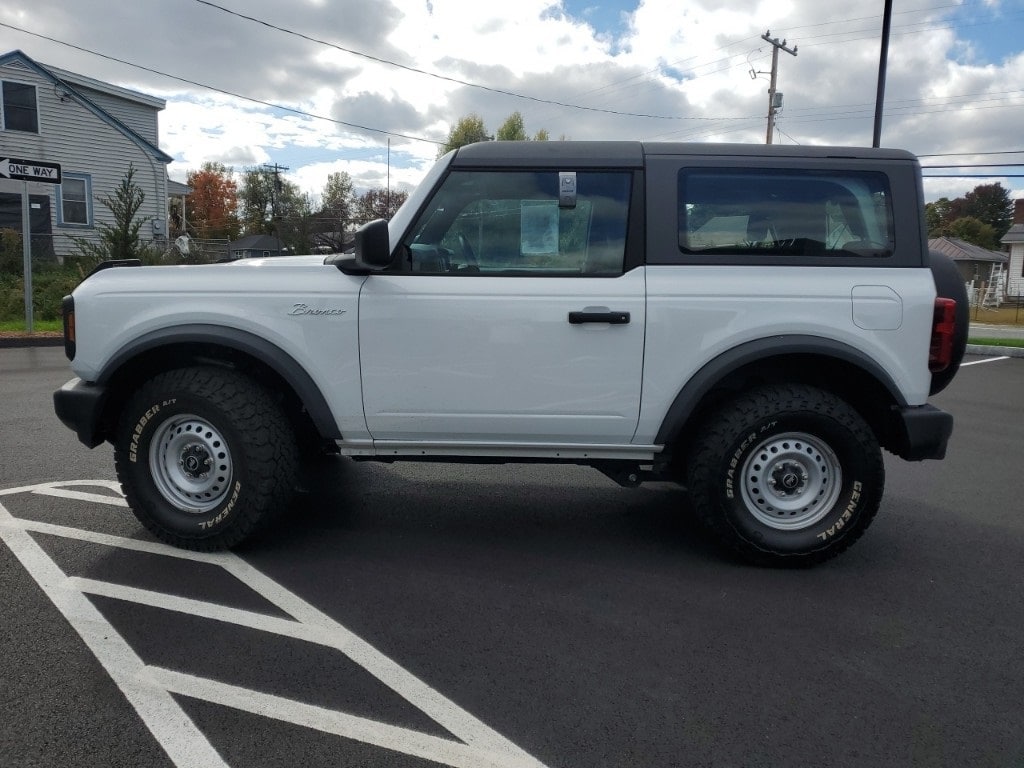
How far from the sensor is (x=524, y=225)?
3867mm

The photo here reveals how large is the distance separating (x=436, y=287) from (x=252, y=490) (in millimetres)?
1347

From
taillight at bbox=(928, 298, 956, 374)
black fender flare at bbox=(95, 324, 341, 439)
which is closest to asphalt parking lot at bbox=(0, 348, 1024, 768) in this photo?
black fender flare at bbox=(95, 324, 341, 439)

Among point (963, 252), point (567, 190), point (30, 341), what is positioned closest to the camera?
point (567, 190)

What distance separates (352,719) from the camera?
2570 mm

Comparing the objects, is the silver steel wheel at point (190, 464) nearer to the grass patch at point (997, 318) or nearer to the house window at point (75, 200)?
the house window at point (75, 200)

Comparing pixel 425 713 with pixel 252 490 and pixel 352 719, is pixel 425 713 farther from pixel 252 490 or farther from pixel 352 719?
pixel 252 490

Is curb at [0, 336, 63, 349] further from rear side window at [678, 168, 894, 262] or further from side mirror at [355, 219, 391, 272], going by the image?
rear side window at [678, 168, 894, 262]

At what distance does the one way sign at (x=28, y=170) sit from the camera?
11.6 metres

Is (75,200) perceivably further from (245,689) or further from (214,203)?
(214,203)

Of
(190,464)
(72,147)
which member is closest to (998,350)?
(190,464)

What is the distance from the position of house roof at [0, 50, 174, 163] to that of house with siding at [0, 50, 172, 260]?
0.03 meters

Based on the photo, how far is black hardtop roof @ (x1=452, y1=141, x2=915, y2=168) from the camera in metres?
3.84

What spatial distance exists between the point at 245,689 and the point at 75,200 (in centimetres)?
2574

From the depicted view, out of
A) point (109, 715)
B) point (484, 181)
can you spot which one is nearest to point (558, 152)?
point (484, 181)
